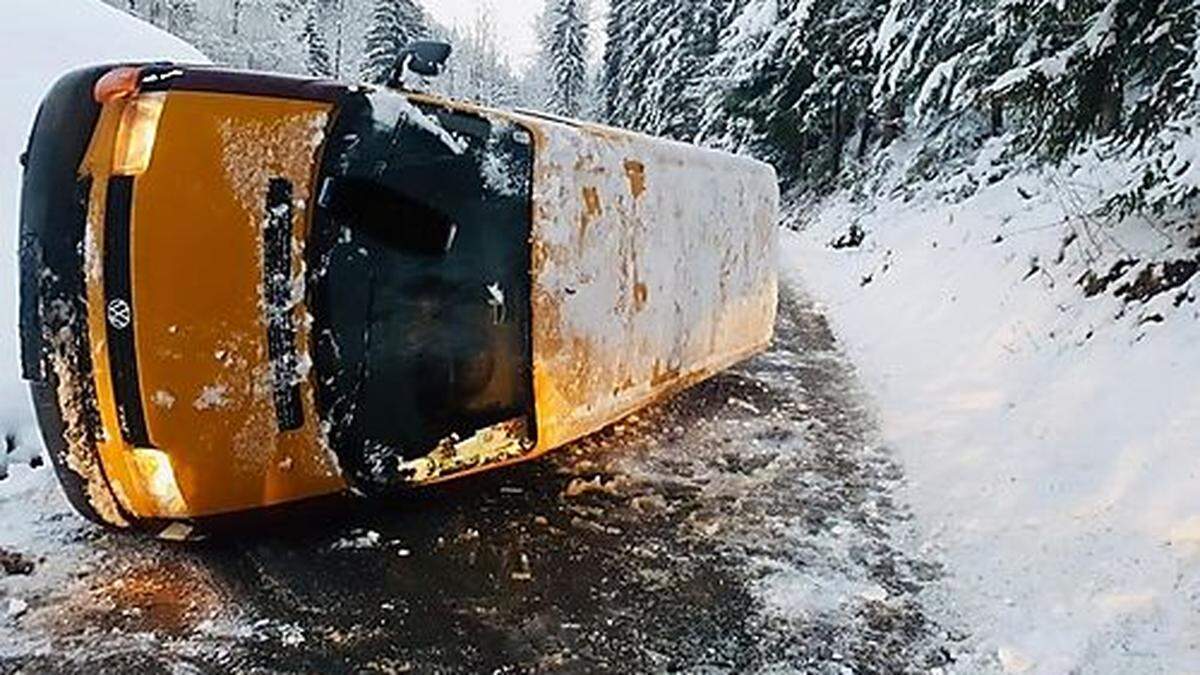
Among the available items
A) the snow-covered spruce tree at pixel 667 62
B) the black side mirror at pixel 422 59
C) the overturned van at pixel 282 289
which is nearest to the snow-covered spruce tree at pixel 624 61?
the snow-covered spruce tree at pixel 667 62

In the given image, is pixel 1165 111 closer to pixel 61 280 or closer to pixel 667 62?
pixel 61 280

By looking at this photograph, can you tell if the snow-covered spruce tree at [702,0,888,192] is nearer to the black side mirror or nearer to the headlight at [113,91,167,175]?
the black side mirror

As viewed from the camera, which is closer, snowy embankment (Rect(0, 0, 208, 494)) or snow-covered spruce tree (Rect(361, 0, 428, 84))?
snowy embankment (Rect(0, 0, 208, 494))

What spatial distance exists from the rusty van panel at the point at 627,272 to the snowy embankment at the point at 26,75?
2527 mm

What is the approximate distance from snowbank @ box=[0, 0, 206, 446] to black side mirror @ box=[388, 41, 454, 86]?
8.66 ft

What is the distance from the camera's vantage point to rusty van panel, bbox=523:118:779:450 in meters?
4.57

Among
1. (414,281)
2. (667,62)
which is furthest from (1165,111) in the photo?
(667,62)

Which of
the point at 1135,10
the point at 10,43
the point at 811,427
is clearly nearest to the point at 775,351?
the point at 811,427

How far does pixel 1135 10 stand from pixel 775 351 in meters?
4.14

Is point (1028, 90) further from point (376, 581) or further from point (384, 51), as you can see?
point (384, 51)

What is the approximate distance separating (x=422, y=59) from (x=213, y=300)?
1.47m

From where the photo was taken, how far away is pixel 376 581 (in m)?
3.95

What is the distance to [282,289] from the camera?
149 inches

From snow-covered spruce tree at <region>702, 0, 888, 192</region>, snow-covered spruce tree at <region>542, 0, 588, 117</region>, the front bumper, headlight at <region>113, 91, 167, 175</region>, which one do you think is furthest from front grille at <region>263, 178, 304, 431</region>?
snow-covered spruce tree at <region>542, 0, 588, 117</region>
